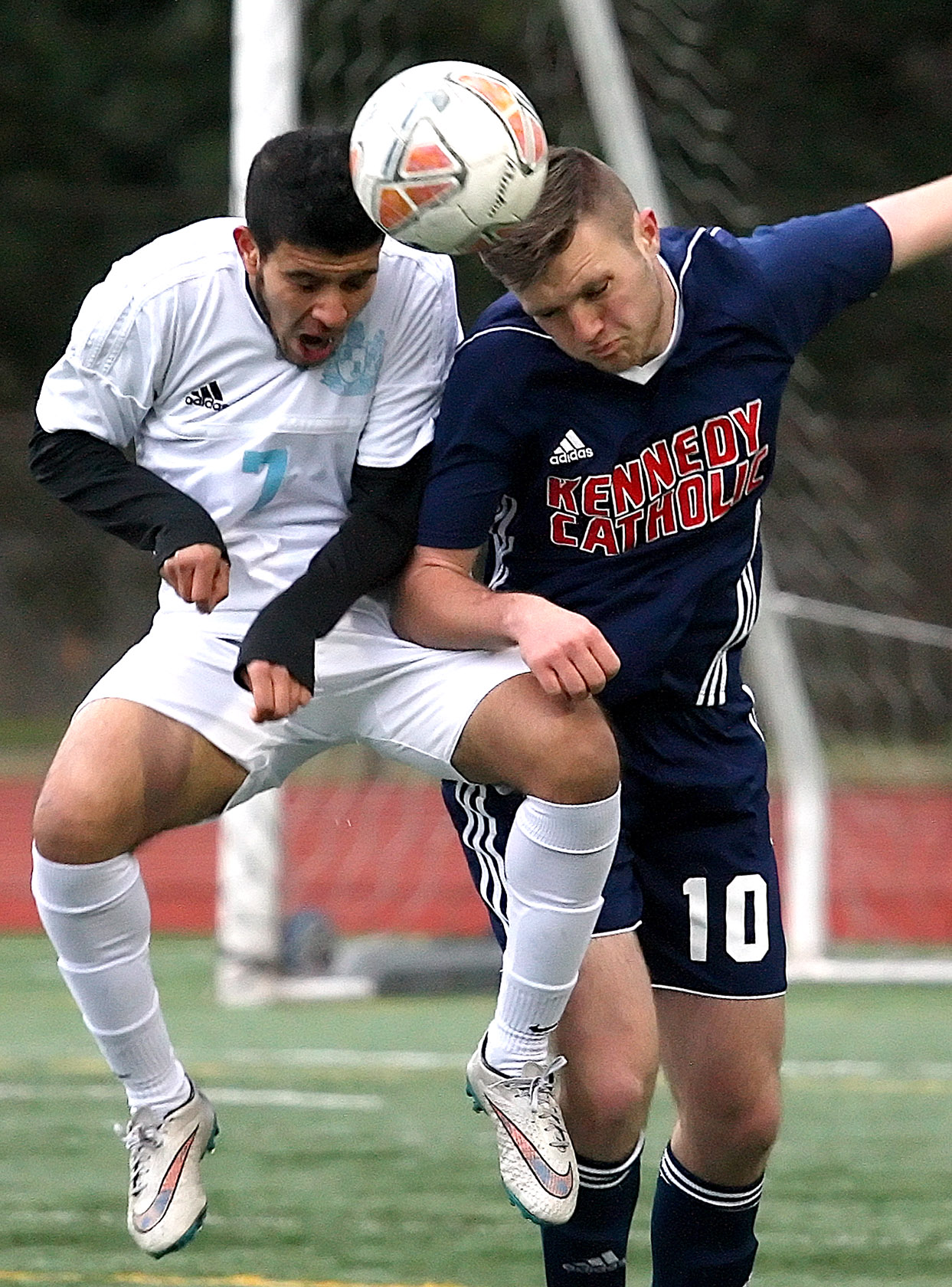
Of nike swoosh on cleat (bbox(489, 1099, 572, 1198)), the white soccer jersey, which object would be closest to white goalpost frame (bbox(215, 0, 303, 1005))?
the white soccer jersey

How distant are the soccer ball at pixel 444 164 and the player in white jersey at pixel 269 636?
0.10 m

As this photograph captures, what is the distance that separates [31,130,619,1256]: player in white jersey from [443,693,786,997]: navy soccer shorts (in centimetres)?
18

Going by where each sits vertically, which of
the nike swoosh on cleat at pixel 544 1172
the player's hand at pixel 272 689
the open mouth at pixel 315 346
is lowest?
the nike swoosh on cleat at pixel 544 1172

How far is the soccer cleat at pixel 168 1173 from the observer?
3904 mm

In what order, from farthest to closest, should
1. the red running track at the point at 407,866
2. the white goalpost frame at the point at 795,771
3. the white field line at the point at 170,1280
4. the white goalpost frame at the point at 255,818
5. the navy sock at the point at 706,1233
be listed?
the red running track at the point at 407,866, the white goalpost frame at the point at 795,771, the white goalpost frame at the point at 255,818, the white field line at the point at 170,1280, the navy sock at the point at 706,1233

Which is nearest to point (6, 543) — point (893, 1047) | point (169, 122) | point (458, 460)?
point (169, 122)

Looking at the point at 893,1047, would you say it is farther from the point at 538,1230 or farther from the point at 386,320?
the point at 386,320

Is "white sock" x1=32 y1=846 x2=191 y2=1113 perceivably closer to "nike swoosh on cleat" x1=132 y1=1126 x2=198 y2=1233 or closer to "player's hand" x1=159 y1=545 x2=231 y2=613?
"nike swoosh on cleat" x1=132 y1=1126 x2=198 y2=1233

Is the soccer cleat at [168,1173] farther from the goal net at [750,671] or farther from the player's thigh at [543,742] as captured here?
the goal net at [750,671]

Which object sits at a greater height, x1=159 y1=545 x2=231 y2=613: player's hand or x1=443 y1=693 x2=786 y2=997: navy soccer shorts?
x1=159 y1=545 x2=231 y2=613: player's hand

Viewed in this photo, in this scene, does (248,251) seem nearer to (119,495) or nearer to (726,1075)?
(119,495)

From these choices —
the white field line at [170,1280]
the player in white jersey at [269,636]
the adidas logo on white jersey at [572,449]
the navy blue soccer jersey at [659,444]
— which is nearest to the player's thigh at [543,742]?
the player in white jersey at [269,636]

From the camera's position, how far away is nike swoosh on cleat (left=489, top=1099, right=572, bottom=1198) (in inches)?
151

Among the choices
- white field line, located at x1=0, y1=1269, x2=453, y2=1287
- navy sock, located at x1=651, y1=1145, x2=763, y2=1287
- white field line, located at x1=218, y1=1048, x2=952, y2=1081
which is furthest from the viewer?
white field line, located at x1=218, y1=1048, x2=952, y2=1081
